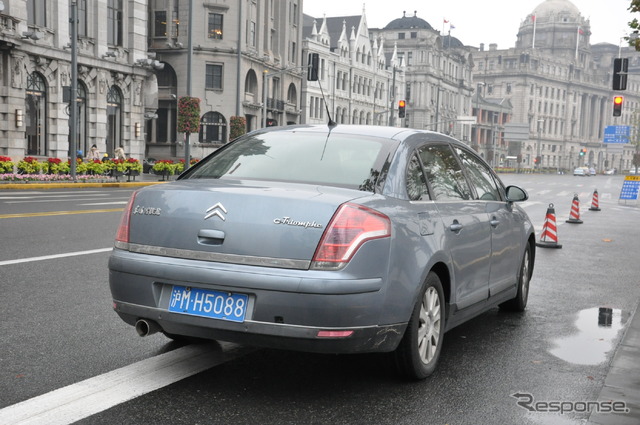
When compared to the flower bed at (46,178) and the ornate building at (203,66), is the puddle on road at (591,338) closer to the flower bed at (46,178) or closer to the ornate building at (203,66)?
the flower bed at (46,178)

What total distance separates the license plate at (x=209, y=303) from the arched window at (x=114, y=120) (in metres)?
40.6

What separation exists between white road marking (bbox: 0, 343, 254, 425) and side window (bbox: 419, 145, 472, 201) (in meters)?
1.76

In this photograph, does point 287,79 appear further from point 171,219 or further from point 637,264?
point 171,219

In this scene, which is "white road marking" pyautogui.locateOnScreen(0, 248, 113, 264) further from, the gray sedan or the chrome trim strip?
the chrome trim strip

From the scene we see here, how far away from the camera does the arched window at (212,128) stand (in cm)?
5416

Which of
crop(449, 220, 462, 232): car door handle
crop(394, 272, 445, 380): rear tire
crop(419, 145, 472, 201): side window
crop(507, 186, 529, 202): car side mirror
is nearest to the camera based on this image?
crop(394, 272, 445, 380): rear tire

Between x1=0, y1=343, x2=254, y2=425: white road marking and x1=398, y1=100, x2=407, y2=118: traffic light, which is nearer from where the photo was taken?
x1=0, y1=343, x2=254, y2=425: white road marking

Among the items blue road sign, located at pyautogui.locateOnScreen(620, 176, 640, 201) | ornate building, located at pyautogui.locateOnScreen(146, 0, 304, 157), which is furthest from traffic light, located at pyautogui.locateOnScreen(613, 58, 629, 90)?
ornate building, located at pyautogui.locateOnScreen(146, 0, 304, 157)

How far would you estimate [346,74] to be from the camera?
83.5m

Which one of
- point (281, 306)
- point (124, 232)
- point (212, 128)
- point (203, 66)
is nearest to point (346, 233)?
point (281, 306)

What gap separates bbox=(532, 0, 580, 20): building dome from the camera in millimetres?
175125

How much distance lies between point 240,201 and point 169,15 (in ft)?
172

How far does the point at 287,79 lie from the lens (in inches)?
2601

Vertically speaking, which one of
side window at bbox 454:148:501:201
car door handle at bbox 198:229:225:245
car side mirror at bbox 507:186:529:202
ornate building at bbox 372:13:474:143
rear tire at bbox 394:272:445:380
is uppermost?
ornate building at bbox 372:13:474:143
